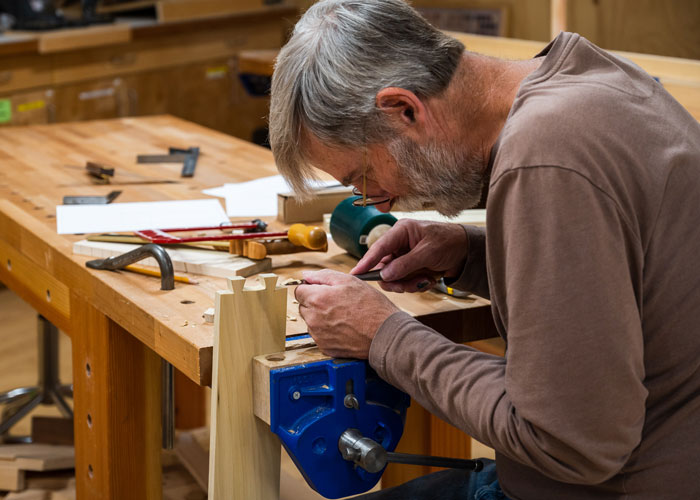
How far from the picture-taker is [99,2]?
14.6 feet

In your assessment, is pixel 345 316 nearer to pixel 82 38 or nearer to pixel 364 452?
pixel 364 452

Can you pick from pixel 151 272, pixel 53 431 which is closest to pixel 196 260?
pixel 151 272

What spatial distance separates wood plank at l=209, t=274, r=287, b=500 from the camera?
3.84ft

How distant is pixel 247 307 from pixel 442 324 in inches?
13.7

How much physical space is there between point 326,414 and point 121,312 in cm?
44

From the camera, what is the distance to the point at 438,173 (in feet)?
4.00

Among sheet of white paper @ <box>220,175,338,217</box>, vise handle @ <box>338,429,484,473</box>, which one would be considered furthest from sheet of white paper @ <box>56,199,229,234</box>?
vise handle @ <box>338,429,484,473</box>

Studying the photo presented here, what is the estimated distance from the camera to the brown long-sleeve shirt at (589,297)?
95 centimetres

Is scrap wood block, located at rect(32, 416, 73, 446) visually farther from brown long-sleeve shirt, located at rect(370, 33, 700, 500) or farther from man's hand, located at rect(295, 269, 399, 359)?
brown long-sleeve shirt, located at rect(370, 33, 700, 500)


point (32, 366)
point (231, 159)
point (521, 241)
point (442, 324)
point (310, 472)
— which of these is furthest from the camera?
point (32, 366)

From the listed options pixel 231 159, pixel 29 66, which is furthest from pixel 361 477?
pixel 29 66

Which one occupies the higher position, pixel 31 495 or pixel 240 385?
pixel 240 385

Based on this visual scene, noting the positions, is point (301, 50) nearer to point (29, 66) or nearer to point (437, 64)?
point (437, 64)

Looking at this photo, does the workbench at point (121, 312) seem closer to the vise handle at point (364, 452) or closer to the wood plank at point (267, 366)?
the wood plank at point (267, 366)
